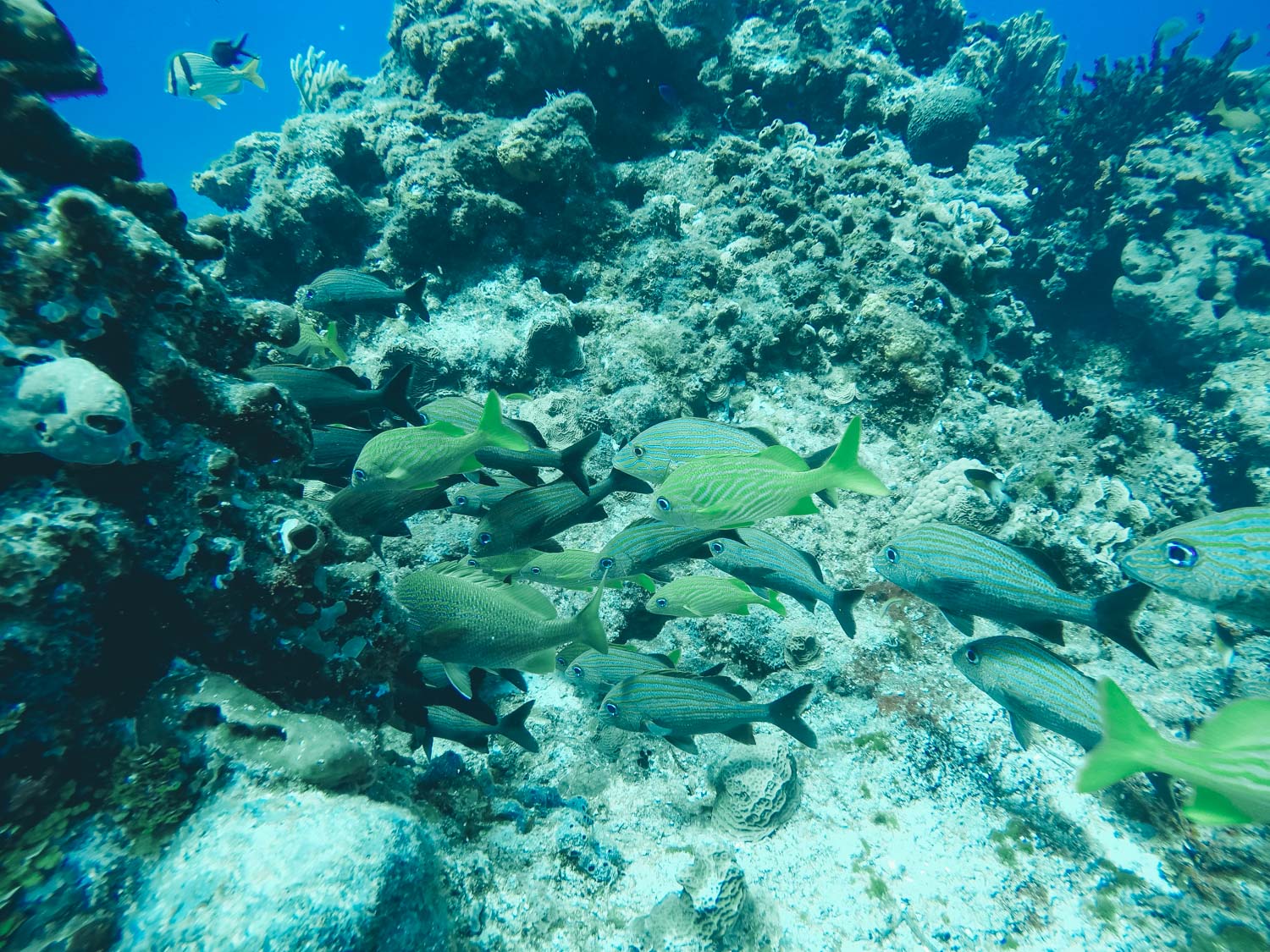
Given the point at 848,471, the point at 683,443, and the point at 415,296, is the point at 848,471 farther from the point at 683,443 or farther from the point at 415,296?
the point at 415,296

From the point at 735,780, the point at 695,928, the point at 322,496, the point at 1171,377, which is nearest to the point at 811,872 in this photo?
the point at 735,780

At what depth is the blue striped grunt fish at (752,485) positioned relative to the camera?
241 centimetres

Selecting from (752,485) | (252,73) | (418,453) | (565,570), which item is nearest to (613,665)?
(565,570)

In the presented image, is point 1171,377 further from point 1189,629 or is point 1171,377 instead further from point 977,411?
point 1189,629

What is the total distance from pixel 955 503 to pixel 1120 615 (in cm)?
185

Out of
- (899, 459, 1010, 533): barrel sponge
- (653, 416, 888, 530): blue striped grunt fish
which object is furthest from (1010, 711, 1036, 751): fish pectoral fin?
(899, 459, 1010, 533): barrel sponge

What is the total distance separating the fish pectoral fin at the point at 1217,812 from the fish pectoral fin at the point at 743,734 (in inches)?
68.5

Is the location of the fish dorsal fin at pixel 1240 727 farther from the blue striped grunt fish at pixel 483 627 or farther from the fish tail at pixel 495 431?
the fish tail at pixel 495 431

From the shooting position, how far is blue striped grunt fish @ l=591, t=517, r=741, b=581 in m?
2.87

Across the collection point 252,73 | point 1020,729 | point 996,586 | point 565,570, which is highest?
point 252,73

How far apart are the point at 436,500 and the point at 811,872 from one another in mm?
3014

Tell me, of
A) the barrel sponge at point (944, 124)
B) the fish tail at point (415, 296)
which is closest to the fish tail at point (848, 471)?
the fish tail at point (415, 296)

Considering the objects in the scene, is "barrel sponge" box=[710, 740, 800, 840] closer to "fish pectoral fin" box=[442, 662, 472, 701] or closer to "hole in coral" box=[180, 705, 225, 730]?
"fish pectoral fin" box=[442, 662, 472, 701]

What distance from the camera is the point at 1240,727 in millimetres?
1983
